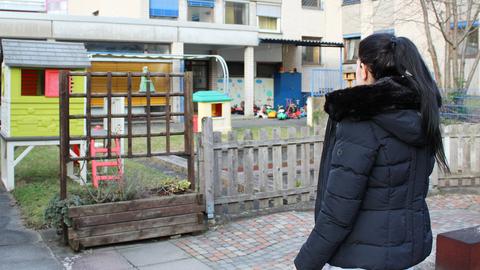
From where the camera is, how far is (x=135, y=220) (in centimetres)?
612

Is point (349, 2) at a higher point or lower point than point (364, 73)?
higher

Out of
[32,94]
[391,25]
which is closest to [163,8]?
[391,25]

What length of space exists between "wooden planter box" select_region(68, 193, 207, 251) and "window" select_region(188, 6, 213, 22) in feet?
71.4

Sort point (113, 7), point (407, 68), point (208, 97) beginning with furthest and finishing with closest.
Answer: point (113, 7), point (208, 97), point (407, 68)

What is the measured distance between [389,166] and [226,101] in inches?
601

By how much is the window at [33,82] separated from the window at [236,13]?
19.7 meters

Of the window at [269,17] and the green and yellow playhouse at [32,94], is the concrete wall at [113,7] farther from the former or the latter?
the green and yellow playhouse at [32,94]

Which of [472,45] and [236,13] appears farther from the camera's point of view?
[236,13]

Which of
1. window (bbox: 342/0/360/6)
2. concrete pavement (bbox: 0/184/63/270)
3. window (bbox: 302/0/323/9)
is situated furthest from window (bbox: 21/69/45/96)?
window (bbox: 342/0/360/6)

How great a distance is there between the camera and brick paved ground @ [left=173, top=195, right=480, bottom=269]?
18.7ft

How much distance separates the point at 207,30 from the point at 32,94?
16170 millimetres

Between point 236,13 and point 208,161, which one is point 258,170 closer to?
point 208,161

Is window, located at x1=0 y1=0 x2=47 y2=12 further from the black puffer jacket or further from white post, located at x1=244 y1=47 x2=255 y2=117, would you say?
the black puffer jacket

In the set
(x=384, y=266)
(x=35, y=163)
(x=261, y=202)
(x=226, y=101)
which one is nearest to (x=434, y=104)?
(x=384, y=266)
